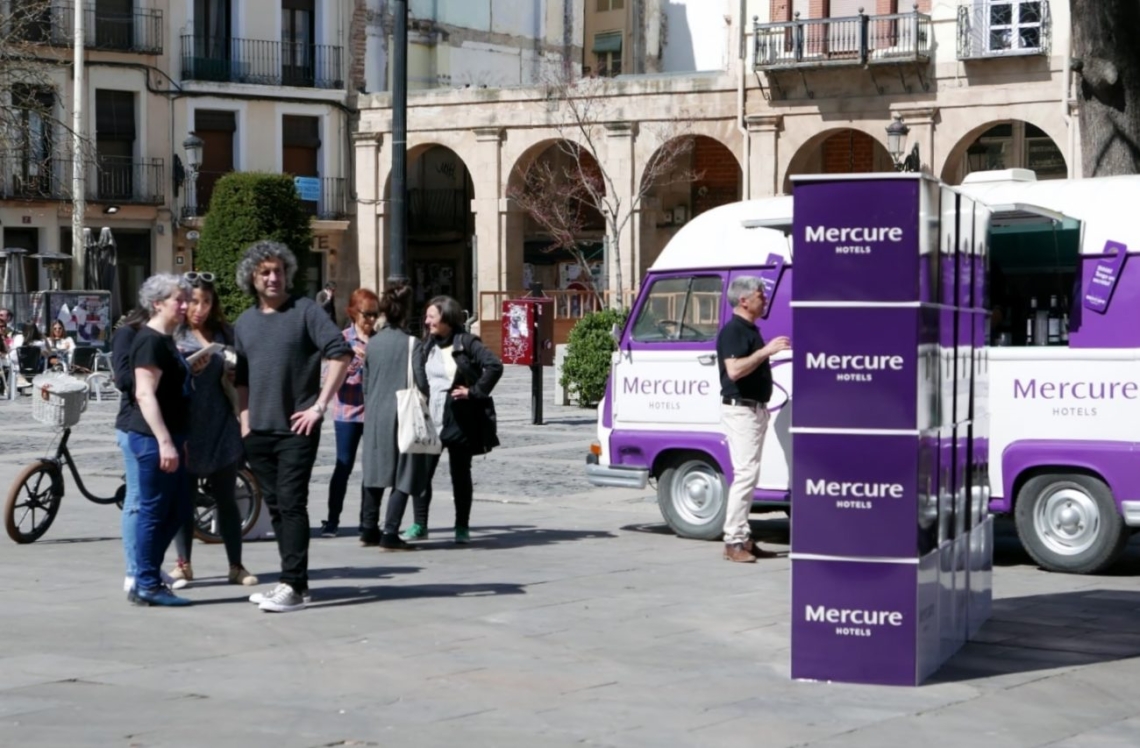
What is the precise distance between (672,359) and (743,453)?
1643mm

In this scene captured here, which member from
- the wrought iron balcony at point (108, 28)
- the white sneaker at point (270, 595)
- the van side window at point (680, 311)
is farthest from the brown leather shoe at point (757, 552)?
the wrought iron balcony at point (108, 28)

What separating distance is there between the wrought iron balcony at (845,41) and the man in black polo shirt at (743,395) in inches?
1112

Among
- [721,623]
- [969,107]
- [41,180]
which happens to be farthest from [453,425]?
[41,180]

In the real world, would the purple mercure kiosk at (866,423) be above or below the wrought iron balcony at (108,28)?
below

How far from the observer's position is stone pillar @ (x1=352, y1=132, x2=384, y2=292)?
48469 mm

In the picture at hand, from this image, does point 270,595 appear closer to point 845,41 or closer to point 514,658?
point 514,658

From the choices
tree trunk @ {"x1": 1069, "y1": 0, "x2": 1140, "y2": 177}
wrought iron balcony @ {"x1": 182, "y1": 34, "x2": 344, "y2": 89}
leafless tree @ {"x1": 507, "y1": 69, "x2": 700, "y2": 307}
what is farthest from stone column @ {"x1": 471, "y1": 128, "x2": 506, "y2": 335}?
tree trunk @ {"x1": 1069, "y1": 0, "x2": 1140, "y2": 177}

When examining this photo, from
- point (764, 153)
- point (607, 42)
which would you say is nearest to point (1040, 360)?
point (764, 153)

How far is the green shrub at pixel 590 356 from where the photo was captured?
87.1ft

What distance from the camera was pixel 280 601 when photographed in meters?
9.94

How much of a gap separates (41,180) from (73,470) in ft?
113

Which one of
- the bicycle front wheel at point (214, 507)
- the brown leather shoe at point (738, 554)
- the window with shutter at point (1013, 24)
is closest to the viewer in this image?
the brown leather shoe at point (738, 554)

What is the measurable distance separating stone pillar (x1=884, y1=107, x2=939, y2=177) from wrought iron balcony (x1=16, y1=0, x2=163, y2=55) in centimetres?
1888

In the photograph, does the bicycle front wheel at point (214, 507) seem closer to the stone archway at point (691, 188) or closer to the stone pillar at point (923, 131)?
the stone pillar at point (923, 131)
